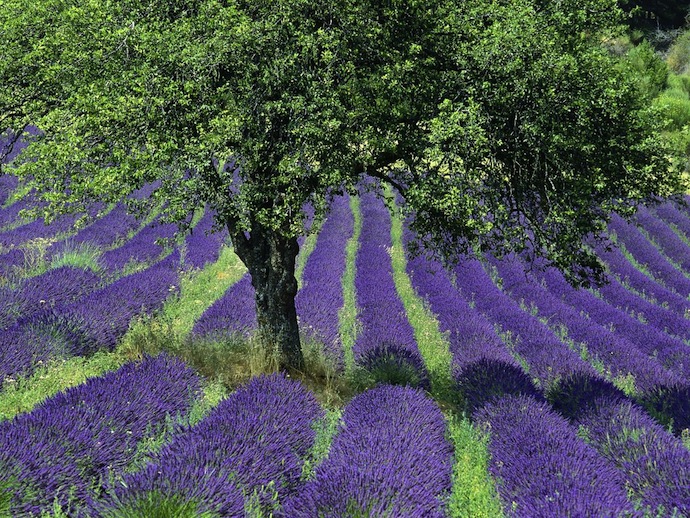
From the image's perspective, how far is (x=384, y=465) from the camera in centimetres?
557

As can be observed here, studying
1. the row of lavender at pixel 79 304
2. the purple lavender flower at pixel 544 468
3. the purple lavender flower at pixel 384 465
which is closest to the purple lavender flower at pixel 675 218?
the row of lavender at pixel 79 304

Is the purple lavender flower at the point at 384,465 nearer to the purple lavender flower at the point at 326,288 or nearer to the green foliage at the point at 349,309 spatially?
the green foliage at the point at 349,309

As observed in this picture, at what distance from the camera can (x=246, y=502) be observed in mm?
4902

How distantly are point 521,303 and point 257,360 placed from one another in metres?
8.01

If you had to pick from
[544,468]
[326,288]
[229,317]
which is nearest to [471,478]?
[544,468]

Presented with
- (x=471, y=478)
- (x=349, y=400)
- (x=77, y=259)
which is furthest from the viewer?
(x=77, y=259)

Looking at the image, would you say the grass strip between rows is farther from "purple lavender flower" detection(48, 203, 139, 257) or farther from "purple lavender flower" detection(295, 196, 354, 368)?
"purple lavender flower" detection(48, 203, 139, 257)

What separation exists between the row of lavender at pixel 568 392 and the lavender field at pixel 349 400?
0.03 meters

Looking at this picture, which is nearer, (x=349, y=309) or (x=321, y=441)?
(x=321, y=441)

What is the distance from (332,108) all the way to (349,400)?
4017mm

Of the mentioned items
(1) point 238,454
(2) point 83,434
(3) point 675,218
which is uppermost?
(2) point 83,434

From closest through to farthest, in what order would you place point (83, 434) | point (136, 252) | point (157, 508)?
point (157, 508)
point (83, 434)
point (136, 252)

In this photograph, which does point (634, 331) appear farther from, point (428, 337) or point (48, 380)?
point (48, 380)

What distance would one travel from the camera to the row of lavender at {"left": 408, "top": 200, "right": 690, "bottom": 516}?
18.4ft
